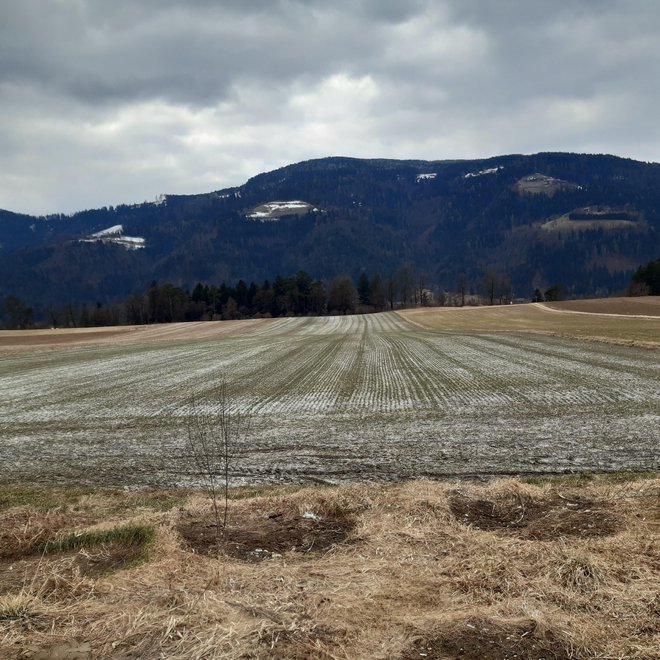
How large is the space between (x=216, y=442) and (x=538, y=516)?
10.7 metres

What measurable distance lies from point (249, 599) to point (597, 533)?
18.0ft

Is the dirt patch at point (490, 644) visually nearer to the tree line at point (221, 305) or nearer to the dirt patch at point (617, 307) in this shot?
the dirt patch at point (617, 307)

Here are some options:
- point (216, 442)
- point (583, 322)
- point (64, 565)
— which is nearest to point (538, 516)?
point (64, 565)

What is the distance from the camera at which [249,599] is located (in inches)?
233

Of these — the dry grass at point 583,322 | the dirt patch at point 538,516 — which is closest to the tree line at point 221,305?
the dry grass at point 583,322

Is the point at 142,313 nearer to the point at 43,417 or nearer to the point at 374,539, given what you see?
the point at 43,417

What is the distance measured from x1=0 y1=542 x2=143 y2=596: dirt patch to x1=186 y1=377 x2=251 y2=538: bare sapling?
156 centimetres

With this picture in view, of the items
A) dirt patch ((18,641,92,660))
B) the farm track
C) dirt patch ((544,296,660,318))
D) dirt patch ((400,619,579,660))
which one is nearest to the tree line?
dirt patch ((544,296,660,318))

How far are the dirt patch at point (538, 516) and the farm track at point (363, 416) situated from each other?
10.0 feet

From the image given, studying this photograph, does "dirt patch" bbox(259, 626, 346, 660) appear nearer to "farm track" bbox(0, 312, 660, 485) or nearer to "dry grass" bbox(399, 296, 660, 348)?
"farm track" bbox(0, 312, 660, 485)

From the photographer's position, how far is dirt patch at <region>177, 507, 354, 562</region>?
24.9 feet

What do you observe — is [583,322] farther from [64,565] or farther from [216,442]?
[64,565]

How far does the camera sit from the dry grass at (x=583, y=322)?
4950 cm

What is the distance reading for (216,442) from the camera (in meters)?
16.2
